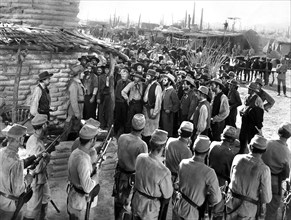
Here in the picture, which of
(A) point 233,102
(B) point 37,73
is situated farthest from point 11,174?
(A) point 233,102

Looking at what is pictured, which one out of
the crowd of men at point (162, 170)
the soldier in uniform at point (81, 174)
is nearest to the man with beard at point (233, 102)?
the crowd of men at point (162, 170)

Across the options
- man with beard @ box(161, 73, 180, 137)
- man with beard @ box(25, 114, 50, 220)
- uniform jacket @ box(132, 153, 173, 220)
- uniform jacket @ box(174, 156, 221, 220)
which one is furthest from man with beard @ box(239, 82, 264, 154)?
man with beard @ box(25, 114, 50, 220)

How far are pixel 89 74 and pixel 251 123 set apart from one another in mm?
4191

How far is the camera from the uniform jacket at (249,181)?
4262 mm

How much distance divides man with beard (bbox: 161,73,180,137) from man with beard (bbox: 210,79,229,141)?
35.7 inches

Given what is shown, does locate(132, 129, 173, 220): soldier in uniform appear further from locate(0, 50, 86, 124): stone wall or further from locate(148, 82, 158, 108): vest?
locate(148, 82, 158, 108): vest

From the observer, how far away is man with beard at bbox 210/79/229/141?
8359 mm

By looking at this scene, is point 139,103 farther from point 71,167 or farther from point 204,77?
point 71,167

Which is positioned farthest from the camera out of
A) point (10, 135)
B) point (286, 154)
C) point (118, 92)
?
point (118, 92)

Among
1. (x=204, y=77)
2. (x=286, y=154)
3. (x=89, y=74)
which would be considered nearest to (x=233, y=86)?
(x=204, y=77)

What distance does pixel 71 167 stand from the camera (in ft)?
14.3

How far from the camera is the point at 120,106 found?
928cm

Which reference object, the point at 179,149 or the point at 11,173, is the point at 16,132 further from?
the point at 179,149

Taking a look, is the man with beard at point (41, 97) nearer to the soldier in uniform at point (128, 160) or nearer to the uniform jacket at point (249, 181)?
the soldier in uniform at point (128, 160)
